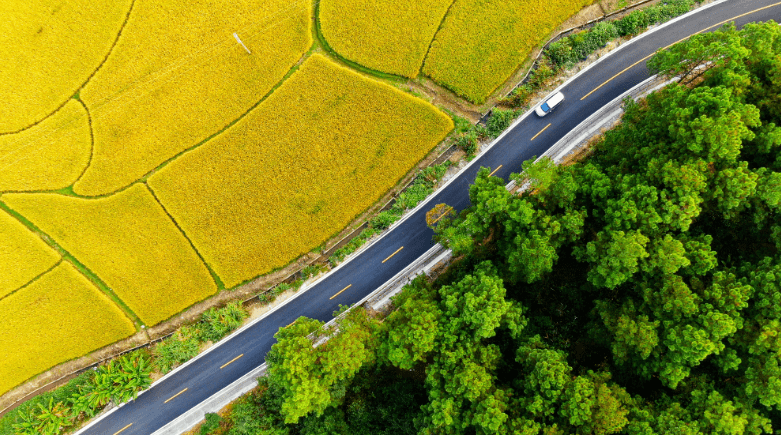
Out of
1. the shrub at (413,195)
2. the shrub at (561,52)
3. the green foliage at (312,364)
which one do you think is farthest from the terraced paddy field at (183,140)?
the green foliage at (312,364)

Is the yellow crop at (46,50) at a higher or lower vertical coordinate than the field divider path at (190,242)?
higher

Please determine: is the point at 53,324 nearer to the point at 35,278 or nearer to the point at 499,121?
the point at 35,278

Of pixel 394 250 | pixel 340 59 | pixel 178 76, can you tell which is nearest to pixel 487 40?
pixel 340 59

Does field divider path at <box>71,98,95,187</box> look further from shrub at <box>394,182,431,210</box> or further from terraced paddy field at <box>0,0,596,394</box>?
shrub at <box>394,182,431,210</box>

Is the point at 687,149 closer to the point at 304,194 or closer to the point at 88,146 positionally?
the point at 304,194

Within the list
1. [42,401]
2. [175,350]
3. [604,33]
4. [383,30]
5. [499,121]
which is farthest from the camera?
[383,30]

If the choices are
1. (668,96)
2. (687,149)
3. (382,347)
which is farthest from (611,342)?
(668,96)

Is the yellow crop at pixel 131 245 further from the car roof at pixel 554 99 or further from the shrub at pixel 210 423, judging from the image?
the car roof at pixel 554 99

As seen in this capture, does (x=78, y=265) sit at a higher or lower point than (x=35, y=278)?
lower
